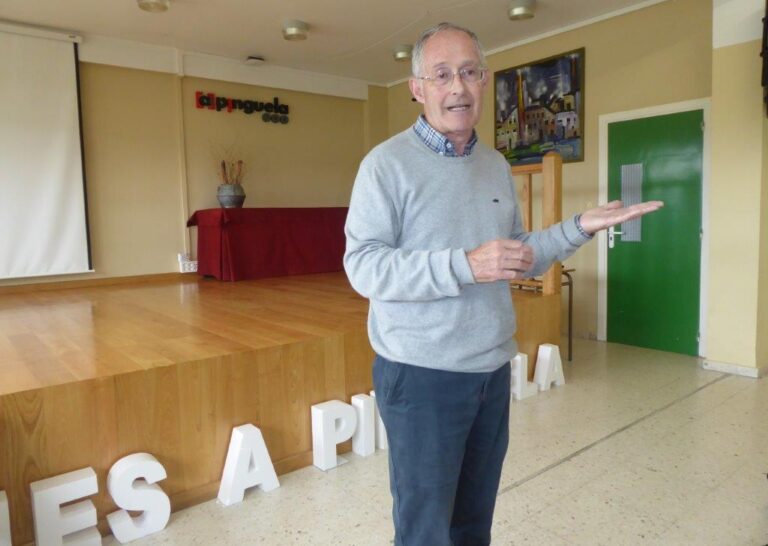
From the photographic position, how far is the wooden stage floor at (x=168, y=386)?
186 cm

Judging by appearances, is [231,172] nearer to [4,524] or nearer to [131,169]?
[131,169]

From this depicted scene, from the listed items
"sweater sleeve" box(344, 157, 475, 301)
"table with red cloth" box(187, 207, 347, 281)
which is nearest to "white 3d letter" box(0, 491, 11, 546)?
"sweater sleeve" box(344, 157, 475, 301)

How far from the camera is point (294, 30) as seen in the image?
445 centimetres

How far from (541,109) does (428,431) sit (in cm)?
423

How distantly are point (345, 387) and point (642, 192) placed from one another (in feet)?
9.38

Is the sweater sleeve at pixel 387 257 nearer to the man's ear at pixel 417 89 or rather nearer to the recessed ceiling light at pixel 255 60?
the man's ear at pixel 417 89

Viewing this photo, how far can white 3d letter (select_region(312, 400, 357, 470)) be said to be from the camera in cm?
239

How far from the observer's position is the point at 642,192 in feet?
14.0

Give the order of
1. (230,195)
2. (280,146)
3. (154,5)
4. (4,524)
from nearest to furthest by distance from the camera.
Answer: (4,524) → (154,5) → (230,195) → (280,146)

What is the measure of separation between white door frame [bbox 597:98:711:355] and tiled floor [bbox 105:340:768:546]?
1.01 meters

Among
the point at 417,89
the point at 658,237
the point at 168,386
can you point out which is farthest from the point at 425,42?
the point at 658,237

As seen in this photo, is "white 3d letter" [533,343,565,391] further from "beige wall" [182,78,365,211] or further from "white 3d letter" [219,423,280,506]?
"beige wall" [182,78,365,211]

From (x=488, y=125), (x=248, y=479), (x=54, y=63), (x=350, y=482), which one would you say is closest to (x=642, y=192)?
(x=488, y=125)

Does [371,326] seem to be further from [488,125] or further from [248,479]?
[488,125]
